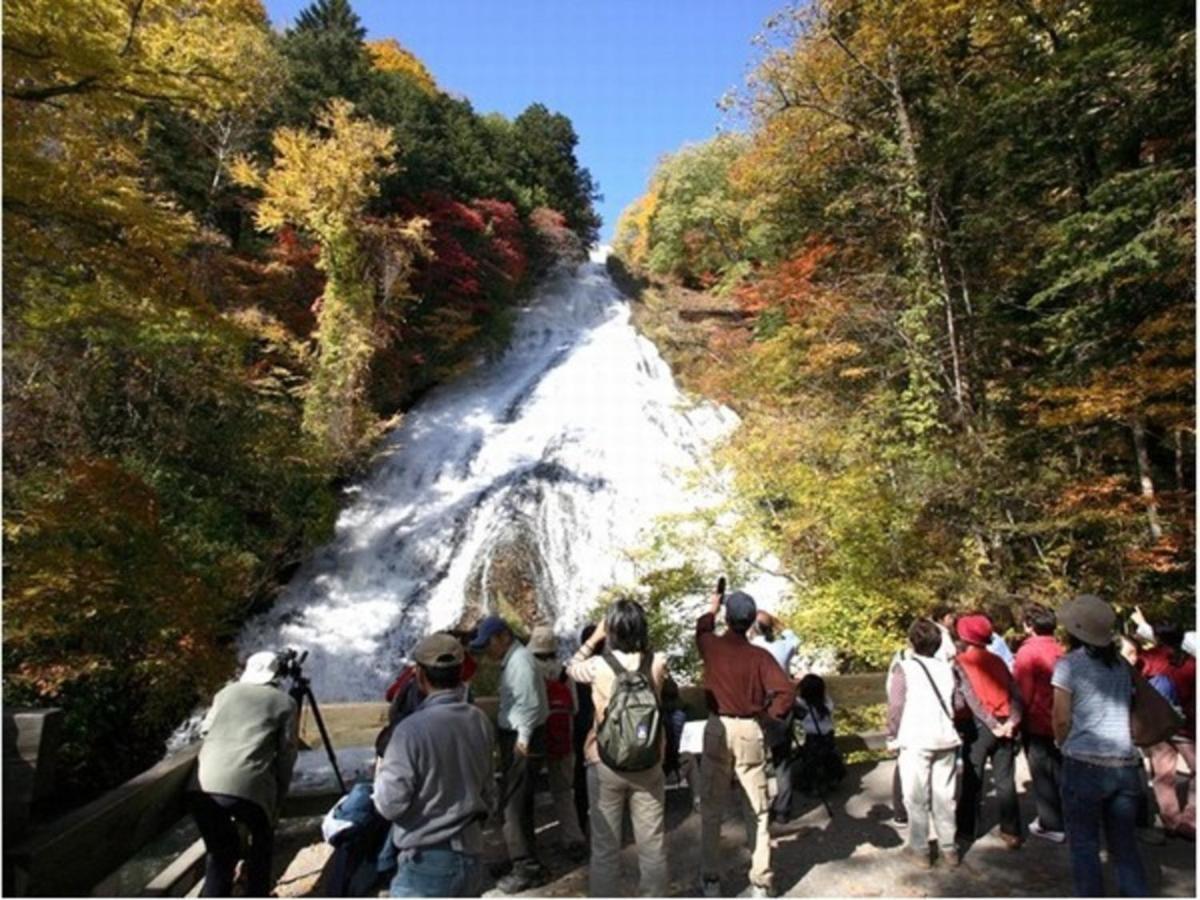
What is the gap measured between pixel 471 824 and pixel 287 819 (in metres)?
3.22

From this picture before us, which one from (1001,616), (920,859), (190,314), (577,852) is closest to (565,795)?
(577,852)

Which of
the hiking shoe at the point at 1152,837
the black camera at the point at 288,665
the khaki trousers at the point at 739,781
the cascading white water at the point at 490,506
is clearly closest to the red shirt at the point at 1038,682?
the hiking shoe at the point at 1152,837

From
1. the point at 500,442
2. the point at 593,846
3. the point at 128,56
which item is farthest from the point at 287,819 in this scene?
the point at 500,442

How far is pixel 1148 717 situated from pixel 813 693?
220cm

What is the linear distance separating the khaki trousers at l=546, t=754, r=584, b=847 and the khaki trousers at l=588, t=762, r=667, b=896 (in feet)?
3.06

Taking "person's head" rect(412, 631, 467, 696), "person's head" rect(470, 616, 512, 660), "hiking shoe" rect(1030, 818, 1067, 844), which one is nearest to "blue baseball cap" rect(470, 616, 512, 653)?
"person's head" rect(470, 616, 512, 660)

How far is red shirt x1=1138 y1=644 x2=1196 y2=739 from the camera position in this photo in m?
4.58

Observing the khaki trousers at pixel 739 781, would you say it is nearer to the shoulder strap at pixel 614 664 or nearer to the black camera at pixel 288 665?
the shoulder strap at pixel 614 664

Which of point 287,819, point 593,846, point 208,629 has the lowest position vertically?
point 287,819

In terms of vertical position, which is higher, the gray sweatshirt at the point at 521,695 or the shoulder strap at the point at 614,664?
the shoulder strap at the point at 614,664

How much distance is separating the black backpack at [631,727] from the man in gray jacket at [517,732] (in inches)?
25.7

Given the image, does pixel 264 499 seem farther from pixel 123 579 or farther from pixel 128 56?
pixel 128 56

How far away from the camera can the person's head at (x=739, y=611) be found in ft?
12.1

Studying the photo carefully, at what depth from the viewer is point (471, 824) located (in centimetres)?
255
